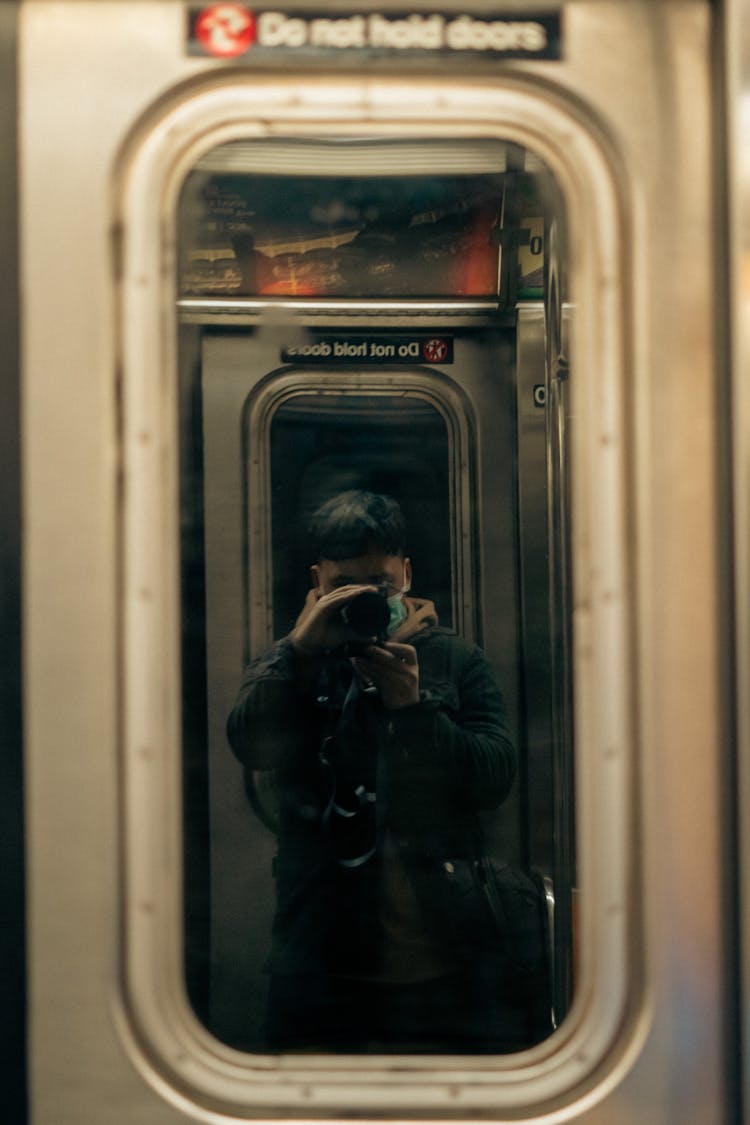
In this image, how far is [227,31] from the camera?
4.73 feet

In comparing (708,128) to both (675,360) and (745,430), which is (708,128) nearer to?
(675,360)

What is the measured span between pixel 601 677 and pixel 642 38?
900 mm

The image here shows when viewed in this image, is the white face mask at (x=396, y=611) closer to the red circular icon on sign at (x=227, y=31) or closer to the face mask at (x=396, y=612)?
the face mask at (x=396, y=612)

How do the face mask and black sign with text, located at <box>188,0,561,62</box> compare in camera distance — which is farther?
the face mask

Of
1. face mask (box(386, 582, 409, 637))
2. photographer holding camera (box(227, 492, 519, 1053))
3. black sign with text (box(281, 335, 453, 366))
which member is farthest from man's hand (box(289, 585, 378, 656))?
black sign with text (box(281, 335, 453, 366))

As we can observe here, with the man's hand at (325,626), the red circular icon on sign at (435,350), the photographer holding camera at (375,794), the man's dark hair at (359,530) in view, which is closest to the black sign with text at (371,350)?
the red circular icon on sign at (435,350)

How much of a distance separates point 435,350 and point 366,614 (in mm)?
1004

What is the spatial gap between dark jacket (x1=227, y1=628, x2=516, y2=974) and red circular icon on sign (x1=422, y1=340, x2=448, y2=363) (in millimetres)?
1002

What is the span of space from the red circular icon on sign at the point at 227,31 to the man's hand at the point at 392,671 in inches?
39.2

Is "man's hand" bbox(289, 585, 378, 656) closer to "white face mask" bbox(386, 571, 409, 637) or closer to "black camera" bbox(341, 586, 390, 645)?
"black camera" bbox(341, 586, 390, 645)

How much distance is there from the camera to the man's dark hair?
2.04 metres

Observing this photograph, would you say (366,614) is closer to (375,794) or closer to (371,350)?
(375,794)

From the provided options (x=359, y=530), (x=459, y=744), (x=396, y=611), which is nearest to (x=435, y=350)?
(x=359, y=530)

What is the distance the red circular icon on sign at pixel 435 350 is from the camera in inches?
104
